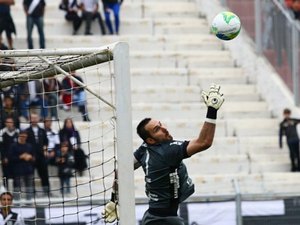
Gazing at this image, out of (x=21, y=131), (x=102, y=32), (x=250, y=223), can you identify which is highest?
(x=102, y=32)

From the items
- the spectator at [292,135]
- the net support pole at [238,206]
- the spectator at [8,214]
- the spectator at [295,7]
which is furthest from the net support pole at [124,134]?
the spectator at [295,7]

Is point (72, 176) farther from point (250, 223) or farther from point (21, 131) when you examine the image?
point (250, 223)

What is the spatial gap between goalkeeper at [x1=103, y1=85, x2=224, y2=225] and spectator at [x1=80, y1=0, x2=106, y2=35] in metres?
9.74

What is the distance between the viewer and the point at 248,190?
1798 cm

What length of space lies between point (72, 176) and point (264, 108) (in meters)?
4.34

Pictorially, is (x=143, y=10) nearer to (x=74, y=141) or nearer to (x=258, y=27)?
(x=258, y=27)

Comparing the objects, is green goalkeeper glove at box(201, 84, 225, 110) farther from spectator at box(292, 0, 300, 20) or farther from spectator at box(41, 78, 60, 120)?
spectator at box(292, 0, 300, 20)

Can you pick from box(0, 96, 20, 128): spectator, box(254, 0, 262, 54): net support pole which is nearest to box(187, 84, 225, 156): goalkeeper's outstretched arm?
box(0, 96, 20, 128): spectator

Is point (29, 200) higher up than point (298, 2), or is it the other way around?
point (298, 2)

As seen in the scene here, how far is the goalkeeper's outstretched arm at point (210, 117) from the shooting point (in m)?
11.1

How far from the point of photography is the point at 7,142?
18.2 m

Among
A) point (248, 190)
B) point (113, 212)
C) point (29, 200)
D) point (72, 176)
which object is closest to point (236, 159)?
point (248, 190)

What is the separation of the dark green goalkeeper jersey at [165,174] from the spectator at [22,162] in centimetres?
607

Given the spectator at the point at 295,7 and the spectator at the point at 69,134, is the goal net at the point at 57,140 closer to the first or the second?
the spectator at the point at 69,134
